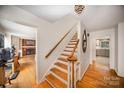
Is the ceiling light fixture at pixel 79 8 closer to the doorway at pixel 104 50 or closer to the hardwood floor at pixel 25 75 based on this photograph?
the doorway at pixel 104 50

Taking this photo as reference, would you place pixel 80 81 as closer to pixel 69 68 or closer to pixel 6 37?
pixel 69 68

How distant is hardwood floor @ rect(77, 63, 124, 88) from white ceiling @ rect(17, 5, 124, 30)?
61cm

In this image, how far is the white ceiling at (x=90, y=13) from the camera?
3.84 ft

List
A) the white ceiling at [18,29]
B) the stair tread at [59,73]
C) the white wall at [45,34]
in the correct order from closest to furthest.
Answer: the white ceiling at [18,29] < the white wall at [45,34] < the stair tread at [59,73]

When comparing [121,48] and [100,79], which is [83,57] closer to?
[100,79]

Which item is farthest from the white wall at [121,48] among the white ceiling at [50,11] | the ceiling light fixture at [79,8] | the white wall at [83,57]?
the white ceiling at [50,11]

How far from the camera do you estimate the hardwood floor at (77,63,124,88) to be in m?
1.18

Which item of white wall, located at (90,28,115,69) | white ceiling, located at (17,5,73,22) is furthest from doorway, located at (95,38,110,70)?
white ceiling, located at (17,5,73,22)

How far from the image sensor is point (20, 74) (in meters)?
1.19

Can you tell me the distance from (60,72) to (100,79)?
1.78 feet

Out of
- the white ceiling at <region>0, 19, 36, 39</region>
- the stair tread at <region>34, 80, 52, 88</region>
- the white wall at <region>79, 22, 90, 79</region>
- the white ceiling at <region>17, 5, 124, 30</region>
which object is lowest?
the stair tread at <region>34, 80, 52, 88</region>

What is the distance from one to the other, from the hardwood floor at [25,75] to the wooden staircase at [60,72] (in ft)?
0.40

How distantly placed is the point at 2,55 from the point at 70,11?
996 millimetres

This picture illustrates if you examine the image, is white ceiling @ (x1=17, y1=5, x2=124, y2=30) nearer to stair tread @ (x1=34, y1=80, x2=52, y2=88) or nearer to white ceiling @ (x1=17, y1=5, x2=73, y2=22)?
white ceiling @ (x1=17, y1=5, x2=73, y2=22)
